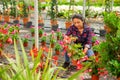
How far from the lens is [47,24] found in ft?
41.1

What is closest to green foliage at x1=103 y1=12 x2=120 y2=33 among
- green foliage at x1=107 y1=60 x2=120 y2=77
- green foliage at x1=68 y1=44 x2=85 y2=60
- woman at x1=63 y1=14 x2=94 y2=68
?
green foliage at x1=107 y1=60 x2=120 y2=77

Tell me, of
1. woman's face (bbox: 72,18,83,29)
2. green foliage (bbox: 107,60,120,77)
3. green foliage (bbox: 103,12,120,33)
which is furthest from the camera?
woman's face (bbox: 72,18,83,29)

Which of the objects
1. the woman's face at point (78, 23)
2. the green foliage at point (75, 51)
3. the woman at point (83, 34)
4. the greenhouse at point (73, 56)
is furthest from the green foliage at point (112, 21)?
the woman at point (83, 34)

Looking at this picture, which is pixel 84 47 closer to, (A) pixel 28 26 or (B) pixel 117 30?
(B) pixel 117 30

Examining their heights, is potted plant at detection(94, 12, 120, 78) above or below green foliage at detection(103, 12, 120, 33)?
below

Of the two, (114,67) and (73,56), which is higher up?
(114,67)

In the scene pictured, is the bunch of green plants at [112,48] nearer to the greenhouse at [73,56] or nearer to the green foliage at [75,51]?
the greenhouse at [73,56]

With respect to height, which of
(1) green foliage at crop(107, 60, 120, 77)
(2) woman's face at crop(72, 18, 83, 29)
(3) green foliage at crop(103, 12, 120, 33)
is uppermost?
(3) green foliage at crop(103, 12, 120, 33)

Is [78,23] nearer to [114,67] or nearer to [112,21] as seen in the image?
[112,21]

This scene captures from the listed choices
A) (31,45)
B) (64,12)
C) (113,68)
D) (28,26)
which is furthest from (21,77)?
(64,12)

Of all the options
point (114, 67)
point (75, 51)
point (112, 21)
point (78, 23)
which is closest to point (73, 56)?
point (75, 51)

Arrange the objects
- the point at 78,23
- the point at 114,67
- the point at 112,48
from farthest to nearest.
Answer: the point at 78,23
the point at 112,48
the point at 114,67

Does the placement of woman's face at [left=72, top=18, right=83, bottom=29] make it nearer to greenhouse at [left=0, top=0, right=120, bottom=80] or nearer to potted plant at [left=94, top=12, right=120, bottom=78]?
greenhouse at [left=0, top=0, right=120, bottom=80]

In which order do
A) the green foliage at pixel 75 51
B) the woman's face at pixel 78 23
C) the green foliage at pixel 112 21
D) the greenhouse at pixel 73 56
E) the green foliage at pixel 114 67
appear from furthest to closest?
the woman's face at pixel 78 23 → the green foliage at pixel 75 51 → the green foliage at pixel 112 21 → the green foliage at pixel 114 67 → the greenhouse at pixel 73 56
